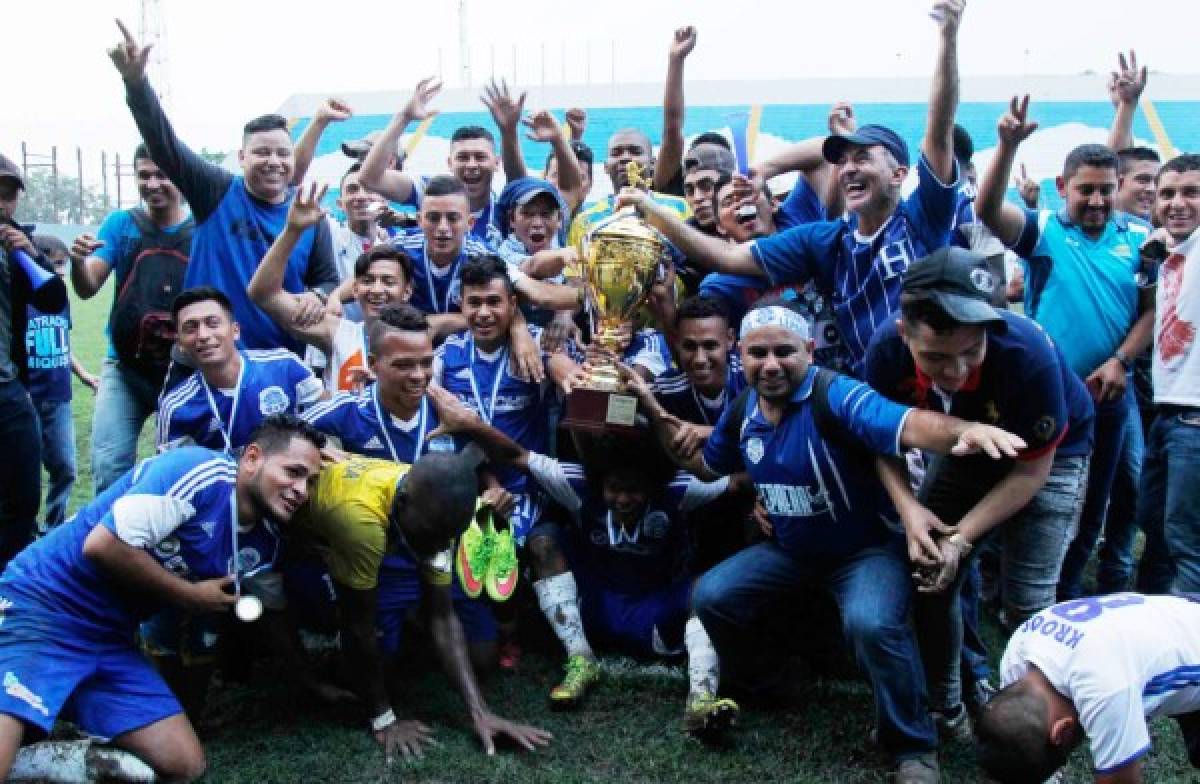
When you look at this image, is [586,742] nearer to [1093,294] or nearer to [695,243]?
[695,243]

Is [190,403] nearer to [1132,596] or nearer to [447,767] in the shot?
[447,767]

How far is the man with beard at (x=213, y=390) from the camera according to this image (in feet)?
14.3

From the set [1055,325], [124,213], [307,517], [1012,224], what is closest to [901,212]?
[1012,224]

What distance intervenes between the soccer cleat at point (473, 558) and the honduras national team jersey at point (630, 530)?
504 mm

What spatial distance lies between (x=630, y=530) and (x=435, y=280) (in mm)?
1653

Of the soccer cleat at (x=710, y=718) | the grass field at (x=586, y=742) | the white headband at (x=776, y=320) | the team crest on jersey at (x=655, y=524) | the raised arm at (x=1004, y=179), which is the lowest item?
the grass field at (x=586, y=742)

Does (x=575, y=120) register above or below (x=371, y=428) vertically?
above

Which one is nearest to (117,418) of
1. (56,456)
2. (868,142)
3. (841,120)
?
(56,456)

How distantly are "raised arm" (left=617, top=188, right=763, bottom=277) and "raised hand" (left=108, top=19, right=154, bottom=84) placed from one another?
2253 mm

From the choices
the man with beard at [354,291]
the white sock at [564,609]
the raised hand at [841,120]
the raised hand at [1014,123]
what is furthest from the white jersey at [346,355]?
the raised hand at [1014,123]

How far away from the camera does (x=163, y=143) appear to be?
15.8 feet

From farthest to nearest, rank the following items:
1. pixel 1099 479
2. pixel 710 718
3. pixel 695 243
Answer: pixel 1099 479 → pixel 695 243 → pixel 710 718

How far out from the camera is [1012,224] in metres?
4.60

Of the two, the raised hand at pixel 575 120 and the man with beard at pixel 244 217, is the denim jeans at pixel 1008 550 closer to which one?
the man with beard at pixel 244 217
